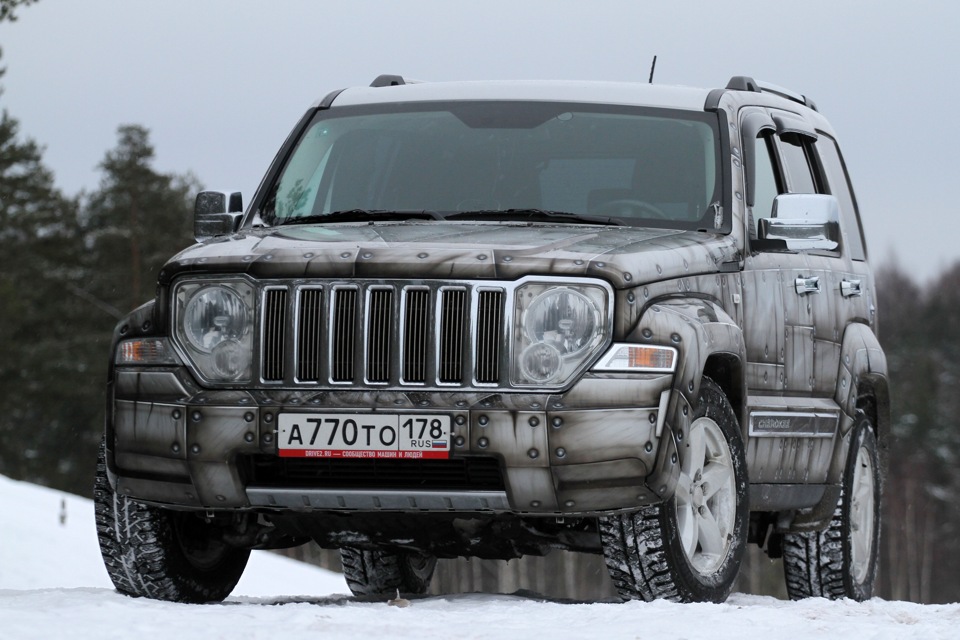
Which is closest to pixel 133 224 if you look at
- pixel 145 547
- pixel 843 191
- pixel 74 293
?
pixel 74 293

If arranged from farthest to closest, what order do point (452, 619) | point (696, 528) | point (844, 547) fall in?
point (844, 547), point (696, 528), point (452, 619)

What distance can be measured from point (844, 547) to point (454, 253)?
331cm

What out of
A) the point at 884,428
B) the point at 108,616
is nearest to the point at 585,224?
the point at 108,616

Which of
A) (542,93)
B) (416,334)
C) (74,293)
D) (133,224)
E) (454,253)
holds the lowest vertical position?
(74,293)

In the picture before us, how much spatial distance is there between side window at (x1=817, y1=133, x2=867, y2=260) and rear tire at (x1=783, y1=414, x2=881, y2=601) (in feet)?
3.05

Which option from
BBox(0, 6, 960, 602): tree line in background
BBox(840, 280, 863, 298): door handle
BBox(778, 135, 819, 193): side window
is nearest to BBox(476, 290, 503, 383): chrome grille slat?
BBox(778, 135, 819, 193): side window

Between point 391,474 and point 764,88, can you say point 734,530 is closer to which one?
point 391,474

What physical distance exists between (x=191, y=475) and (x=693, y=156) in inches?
99.3

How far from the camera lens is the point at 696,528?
21.4 feet

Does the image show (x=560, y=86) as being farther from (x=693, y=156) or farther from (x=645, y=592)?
(x=645, y=592)

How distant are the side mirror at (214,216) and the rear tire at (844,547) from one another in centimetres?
301

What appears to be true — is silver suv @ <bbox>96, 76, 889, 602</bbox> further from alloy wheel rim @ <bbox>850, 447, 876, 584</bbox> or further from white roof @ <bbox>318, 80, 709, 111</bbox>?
alloy wheel rim @ <bbox>850, 447, 876, 584</bbox>

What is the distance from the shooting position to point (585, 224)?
6949mm

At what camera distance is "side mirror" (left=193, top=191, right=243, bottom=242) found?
7461mm
